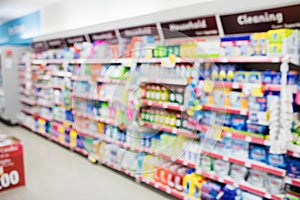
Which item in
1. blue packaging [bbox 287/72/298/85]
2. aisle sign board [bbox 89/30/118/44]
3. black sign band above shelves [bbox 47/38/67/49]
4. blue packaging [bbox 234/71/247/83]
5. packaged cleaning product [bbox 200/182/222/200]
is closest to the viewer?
blue packaging [bbox 287/72/298/85]

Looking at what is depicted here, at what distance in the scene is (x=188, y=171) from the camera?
335 cm

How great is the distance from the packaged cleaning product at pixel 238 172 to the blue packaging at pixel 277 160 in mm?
334

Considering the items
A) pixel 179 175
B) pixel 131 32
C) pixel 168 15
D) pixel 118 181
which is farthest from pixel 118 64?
pixel 118 181

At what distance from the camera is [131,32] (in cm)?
389

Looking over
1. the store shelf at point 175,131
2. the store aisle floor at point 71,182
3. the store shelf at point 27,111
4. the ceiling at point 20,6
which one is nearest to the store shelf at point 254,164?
the store shelf at point 175,131

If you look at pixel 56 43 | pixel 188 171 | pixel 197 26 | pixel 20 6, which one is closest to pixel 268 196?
pixel 188 171

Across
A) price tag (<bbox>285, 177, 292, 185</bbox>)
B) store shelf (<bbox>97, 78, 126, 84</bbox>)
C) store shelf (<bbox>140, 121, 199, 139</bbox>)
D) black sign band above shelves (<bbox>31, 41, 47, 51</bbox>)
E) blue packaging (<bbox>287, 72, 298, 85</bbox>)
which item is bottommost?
price tag (<bbox>285, 177, 292, 185</bbox>)

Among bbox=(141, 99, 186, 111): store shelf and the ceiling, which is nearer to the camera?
bbox=(141, 99, 186, 111): store shelf

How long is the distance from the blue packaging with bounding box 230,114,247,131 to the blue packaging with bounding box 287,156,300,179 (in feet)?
1.65

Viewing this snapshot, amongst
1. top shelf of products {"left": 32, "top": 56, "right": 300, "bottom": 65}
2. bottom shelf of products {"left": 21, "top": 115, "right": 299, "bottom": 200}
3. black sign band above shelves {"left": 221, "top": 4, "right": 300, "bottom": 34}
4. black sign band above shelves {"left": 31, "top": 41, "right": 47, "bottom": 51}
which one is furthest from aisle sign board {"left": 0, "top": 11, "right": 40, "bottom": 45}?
black sign band above shelves {"left": 221, "top": 4, "right": 300, "bottom": 34}

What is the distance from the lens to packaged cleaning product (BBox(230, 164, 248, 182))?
288 cm

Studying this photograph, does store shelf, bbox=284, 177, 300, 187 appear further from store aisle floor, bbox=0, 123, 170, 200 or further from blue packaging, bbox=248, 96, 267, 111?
store aisle floor, bbox=0, 123, 170, 200

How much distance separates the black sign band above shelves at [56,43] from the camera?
5899mm

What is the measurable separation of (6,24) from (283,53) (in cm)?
962
